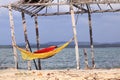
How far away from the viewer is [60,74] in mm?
17812

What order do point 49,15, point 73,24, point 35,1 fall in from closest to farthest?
point 73,24 < point 35,1 < point 49,15

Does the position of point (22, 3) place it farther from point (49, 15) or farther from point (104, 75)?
point (104, 75)

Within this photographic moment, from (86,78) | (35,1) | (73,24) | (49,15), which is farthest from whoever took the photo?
(49,15)

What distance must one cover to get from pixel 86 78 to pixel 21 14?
7.45m

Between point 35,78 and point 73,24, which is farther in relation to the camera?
point 73,24

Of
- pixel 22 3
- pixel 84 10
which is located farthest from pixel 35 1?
pixel 84 10

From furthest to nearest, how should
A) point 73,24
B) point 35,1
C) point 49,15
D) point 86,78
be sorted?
point 49,15
point 35,1
point 73,24
point 86,78

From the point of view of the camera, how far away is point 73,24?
803 inches

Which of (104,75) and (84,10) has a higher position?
(84,10)

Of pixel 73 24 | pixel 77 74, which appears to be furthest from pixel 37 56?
pixel 77 74

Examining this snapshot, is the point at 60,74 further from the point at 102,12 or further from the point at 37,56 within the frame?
the point at 102,12

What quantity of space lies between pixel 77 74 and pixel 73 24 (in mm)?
3279

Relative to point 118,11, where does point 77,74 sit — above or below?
below

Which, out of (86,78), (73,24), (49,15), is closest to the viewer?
(86,78)
